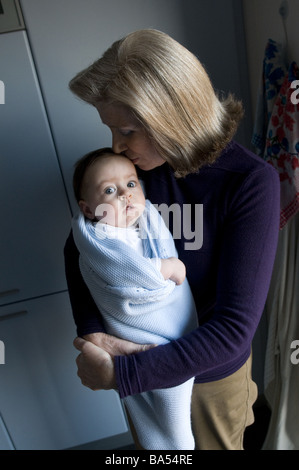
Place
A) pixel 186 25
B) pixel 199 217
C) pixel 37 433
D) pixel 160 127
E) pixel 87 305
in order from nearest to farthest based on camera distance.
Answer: pixel 160 127
pixel 199 217
pixel 87 305
pixel 186 25
pixel 37 433

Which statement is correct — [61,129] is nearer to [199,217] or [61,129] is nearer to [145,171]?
[145,171]

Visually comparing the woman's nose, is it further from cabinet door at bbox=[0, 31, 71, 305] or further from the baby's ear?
cabinet door at bbox=[0, 31, 71, 305]

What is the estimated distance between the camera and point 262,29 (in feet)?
3.72

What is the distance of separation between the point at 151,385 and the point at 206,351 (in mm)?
151

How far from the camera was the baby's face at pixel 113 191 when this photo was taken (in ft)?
2.78

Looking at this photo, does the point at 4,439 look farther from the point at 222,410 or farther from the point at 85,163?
the point at 85,163

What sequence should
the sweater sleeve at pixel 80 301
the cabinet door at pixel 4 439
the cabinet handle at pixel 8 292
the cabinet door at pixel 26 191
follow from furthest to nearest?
the cabinet door at pixel 4 439
the cabinet handle at pixel 8 292
the cabinet door at pixel 26 191
the sweater sleeve at pixel 80 301

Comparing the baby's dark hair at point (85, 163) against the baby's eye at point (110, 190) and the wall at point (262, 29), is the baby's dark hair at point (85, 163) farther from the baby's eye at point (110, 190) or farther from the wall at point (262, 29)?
the wall at point (262, 29)

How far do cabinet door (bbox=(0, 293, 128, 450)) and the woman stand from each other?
1.73 feet

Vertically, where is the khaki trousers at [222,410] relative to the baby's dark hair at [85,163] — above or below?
below

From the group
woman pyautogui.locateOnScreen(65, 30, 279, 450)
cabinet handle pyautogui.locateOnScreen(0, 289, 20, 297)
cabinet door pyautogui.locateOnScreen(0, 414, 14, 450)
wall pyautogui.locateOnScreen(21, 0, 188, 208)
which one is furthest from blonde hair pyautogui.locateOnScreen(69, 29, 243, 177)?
cabinet door pyautogui.locateOnScreen(0, 414, 14, 450)

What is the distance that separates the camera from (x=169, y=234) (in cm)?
93

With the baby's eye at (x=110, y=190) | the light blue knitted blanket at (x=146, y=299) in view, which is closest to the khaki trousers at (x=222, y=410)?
the light blue knitted blanket at (x=146, y=299)
